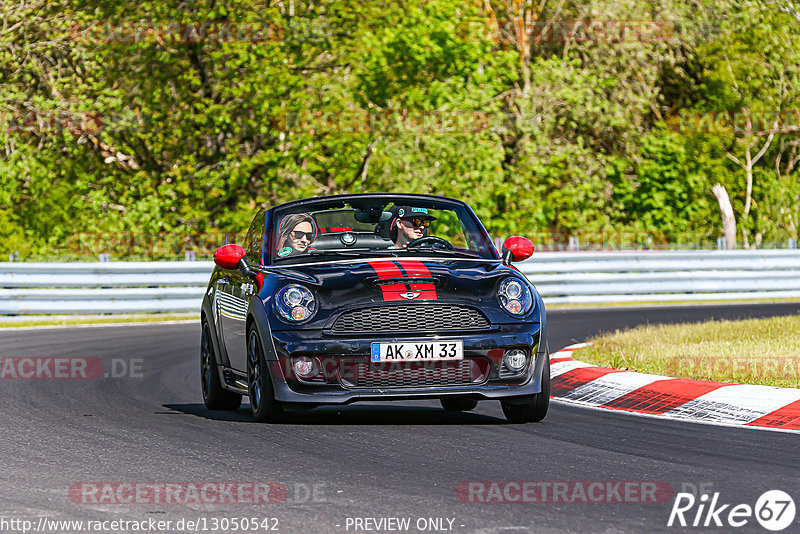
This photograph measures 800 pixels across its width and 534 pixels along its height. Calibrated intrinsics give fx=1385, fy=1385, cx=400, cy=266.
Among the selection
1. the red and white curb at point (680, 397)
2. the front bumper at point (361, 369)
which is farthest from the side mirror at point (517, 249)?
the red and white curb at point (680, 397)

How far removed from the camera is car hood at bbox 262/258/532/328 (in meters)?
8.23

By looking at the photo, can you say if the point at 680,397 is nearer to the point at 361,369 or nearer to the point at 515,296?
the point at 515,296

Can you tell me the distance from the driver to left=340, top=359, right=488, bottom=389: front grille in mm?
1383

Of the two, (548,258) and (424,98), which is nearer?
(548,258)

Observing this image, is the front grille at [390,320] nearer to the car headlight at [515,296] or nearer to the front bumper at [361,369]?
the front bumper at [361,369]

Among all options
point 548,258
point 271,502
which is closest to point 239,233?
point 548,258

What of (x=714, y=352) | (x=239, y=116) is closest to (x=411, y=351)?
(x=714, y=352)

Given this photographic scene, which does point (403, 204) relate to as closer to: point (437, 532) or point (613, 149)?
point (437, 532)

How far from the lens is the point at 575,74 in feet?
119

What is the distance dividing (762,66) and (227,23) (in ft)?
60.1

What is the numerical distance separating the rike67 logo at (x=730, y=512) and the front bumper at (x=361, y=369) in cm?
260

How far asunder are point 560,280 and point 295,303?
15952 millimetres

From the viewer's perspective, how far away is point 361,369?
819cm

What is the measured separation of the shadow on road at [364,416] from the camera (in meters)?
8.83
